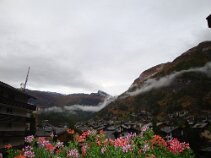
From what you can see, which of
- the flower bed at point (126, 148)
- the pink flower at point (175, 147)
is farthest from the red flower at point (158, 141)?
the pink flower at point (175, 147)

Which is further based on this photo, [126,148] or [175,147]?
[175,147]

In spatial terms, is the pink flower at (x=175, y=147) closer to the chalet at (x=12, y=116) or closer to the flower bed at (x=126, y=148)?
the flower bed at (x=126, y=148)

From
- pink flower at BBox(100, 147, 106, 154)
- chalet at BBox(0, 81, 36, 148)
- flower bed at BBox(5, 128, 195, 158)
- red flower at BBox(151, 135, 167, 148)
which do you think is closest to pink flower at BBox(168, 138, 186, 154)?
flower bed at BBox(5, 128, 195, 158)

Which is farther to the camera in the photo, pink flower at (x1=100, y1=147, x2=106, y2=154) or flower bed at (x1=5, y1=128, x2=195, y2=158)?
pink flower at (x1=100, y1=147, x2=106, y2=154)

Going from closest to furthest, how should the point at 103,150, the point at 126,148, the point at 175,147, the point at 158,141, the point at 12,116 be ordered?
the point at 126,148
the point at 175,147
the point at 103,150
the point at 158,141
the point at 12,116

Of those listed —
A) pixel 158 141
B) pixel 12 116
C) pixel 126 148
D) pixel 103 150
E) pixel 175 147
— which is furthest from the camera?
pixel 12 116

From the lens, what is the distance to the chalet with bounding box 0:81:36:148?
143 ft

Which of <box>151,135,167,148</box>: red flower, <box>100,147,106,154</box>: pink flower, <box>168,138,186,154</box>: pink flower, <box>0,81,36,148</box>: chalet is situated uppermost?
<box>0,81,36,148</box>: chalet

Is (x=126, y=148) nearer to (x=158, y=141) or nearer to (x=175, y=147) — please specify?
(x=158, y=141)

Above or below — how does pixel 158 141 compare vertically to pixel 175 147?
above

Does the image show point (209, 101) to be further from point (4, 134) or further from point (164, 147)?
point (164, 147)

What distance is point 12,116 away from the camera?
4709cm

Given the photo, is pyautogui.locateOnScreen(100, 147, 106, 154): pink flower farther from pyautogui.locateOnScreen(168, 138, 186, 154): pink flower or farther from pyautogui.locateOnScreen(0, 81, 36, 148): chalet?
pyautogui.locateOnScreen(0, 81, 36, 148): chalet

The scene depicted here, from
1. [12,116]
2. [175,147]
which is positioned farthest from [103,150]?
[12,116]
